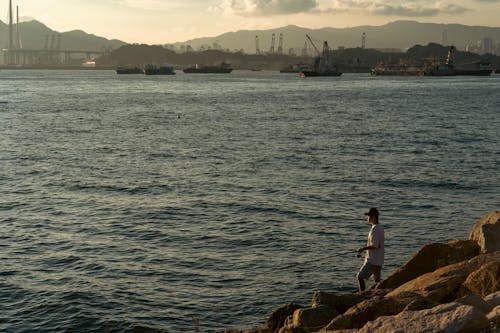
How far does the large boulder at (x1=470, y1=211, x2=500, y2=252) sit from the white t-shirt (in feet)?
6.05

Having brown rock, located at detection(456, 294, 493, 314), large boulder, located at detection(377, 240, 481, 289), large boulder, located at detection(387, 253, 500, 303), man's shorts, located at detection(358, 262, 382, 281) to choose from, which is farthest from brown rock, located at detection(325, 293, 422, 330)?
man's shorts, located at detection(358, 262, 382, 281)

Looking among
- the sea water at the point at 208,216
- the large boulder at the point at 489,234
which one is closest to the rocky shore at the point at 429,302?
the large boulder at the point at 489,234

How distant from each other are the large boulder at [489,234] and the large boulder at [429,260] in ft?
0.75

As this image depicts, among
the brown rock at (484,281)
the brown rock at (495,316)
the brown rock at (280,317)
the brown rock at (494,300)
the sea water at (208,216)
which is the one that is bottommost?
the sea water at (208,216)

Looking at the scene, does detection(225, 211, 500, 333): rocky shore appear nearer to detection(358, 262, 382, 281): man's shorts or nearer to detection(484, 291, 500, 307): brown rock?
detection(484, 291, 500, 307): brown rock

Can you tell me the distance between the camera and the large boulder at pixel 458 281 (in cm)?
916

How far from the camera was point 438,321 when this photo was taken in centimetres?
703

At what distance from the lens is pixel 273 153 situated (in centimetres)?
3862

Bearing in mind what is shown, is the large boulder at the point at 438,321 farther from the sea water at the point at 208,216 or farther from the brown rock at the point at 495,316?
the sea water at the point at 208,216

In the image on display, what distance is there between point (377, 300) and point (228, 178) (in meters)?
20.8

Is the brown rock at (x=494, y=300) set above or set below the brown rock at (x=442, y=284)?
above

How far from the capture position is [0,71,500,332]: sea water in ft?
47.4

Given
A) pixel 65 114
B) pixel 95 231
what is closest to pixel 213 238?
pixel 95 231

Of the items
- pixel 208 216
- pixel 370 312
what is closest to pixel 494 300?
pixel 370 312
